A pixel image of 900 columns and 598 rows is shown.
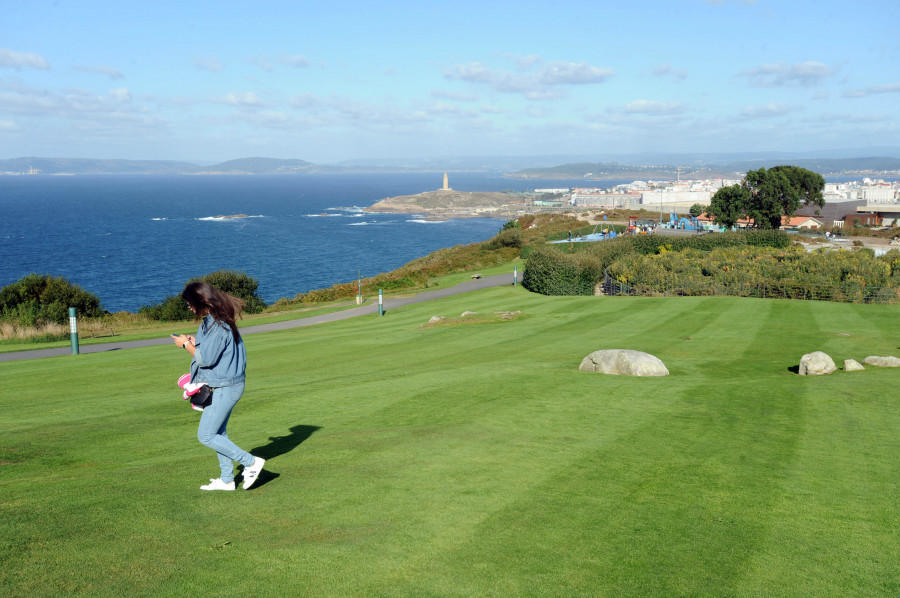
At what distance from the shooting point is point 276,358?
894 inches

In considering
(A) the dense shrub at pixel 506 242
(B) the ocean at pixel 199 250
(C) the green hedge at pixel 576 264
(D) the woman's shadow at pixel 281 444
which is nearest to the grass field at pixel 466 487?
(D) the woman's shadow at pixel 281 444

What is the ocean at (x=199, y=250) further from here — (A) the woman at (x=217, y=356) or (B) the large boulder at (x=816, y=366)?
(A) the woman at (x=217, y=356)

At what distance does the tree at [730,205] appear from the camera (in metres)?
97.3

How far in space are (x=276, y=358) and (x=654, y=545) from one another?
17.8m

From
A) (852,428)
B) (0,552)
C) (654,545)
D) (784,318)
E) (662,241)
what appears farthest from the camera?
(662,241)

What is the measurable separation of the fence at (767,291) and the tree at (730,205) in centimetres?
5786

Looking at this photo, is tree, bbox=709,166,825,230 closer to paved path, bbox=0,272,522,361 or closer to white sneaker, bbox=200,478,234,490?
paved path, bbox=0,272,522,361

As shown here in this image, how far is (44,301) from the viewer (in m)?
41.8

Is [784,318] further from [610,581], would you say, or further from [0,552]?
[0,552]

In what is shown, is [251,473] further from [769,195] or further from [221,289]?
[769,195]

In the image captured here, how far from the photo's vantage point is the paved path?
89.8ft

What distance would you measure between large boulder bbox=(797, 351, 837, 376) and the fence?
25366 mm

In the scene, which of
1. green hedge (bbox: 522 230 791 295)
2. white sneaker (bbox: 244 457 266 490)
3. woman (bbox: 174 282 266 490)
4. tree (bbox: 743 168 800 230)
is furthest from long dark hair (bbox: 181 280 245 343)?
tree (bbox: 743 168 800 230)

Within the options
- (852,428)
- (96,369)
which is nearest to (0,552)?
(852,428)
